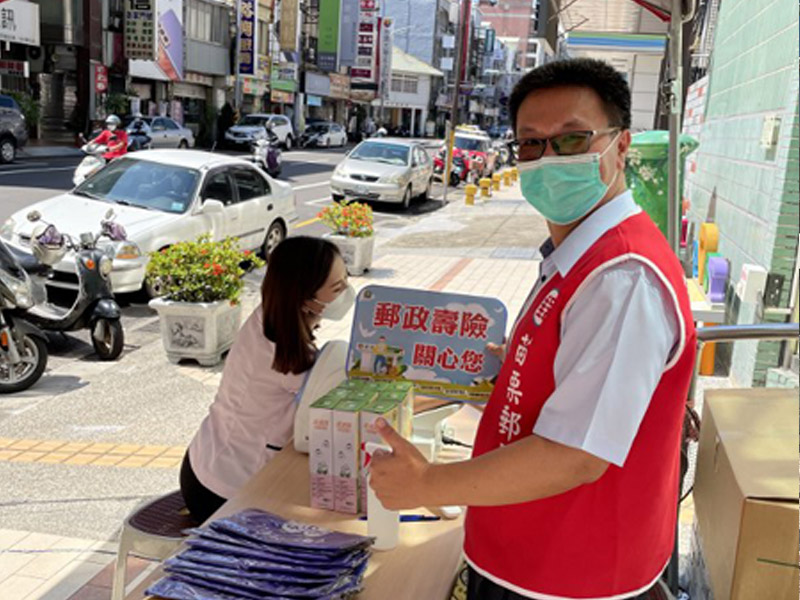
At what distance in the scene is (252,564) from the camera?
5.95 feet

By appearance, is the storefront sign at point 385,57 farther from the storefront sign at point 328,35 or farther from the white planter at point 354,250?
the white planter at point 354,250

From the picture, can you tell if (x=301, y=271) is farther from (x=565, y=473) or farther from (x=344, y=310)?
(x=565, y=473)

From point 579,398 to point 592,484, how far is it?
215 millimetres

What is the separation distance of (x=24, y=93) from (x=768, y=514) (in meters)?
28.6

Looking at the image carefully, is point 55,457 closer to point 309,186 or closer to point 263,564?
point 263,564

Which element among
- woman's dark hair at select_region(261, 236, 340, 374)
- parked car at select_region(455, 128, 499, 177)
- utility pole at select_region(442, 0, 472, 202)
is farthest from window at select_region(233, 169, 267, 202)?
parked car at select_region(455, 128, 499, 177)

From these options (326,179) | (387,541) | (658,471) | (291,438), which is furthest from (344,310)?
(326,179)

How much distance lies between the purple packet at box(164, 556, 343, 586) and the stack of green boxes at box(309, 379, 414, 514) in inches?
15.2

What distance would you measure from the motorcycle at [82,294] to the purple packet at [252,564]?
503 cm

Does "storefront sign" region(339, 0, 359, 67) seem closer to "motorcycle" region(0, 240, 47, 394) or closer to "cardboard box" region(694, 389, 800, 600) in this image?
"motorcycle" region(0, 240, 47, 394)

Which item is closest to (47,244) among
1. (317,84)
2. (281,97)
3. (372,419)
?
(372,419)

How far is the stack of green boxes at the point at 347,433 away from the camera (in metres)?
2.11

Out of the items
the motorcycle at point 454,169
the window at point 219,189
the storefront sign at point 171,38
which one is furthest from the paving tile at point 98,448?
the storefront sign at point 171,38

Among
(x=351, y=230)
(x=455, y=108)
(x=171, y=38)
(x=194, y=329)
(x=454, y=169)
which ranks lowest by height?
(x=194, y=329)
